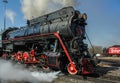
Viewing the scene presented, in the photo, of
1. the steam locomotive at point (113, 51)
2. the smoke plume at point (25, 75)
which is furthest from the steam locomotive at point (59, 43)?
the steam locomotive at point (113, 51)

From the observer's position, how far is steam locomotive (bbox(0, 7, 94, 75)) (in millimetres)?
12531

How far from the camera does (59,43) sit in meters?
13.4

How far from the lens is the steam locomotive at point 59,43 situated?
1253 cm

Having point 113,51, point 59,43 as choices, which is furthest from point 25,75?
point 113,51

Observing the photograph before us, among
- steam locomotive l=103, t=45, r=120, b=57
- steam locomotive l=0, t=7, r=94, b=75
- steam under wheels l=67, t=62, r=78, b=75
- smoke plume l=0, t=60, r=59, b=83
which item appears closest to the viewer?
smoke plume l=0, t=60, r=59, b=83

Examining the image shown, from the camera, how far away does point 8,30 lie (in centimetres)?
2202

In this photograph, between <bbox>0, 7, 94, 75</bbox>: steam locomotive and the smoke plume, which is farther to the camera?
<bbox>0, 7, 94, 75</bbox>: steam locomotive

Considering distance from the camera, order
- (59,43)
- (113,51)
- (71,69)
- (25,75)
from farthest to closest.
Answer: (113,51) → (59,43) → (71,69) → (25,75)

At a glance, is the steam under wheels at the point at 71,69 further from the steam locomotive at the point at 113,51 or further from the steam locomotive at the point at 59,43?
the steam locomotive at the point at 113,51

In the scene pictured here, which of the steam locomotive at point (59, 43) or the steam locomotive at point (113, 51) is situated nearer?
the steam locomotive at point (59, 43)

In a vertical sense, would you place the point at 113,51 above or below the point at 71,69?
above

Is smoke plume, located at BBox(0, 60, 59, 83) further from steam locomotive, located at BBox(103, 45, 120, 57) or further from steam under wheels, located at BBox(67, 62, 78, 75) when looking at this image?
steam locomotive, located at BBox(103, 45, 120, 57)

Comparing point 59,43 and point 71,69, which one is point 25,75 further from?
point 59,43

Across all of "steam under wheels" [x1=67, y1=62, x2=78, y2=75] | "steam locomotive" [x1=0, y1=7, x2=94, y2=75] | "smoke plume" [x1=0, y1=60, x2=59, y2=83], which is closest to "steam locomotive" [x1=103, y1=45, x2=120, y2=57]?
"steam locomotive" [x1=0, y1=7, x2=94, y2=75]
